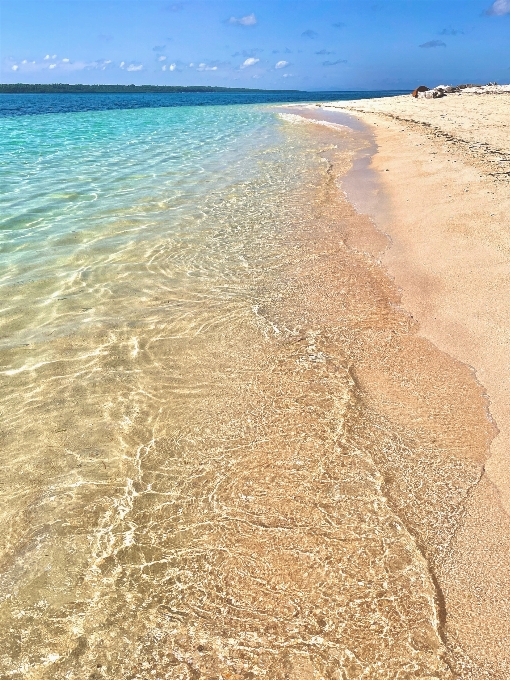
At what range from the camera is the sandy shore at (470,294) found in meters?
2.18

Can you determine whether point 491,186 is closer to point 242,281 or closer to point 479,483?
point 242,281

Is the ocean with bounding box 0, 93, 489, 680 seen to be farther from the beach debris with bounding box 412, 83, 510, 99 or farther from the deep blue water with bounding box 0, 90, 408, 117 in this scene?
the deep blue water with bounding box 0, 90, 408, 117

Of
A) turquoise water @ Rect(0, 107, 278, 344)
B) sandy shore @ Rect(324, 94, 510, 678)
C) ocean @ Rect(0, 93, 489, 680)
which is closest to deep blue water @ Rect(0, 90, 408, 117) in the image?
turquoise water @ Rect(0, 107, 278, 344)

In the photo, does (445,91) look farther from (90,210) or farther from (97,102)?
(97,102)

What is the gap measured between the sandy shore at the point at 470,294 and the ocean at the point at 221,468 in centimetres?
13

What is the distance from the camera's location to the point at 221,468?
306 cm

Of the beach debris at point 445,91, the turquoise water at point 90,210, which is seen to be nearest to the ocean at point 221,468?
the turquoise water at point 90,210

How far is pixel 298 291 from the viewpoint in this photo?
218 inches

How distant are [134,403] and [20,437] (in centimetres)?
84

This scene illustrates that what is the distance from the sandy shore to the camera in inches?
85.9

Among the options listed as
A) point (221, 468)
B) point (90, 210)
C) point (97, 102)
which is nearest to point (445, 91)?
point (90, 210)

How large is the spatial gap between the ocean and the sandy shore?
0.42ft

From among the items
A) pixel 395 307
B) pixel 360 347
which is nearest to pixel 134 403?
pixel 360 347

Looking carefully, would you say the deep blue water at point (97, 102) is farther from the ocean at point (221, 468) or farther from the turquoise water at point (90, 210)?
the ocean at point (221, 468)
